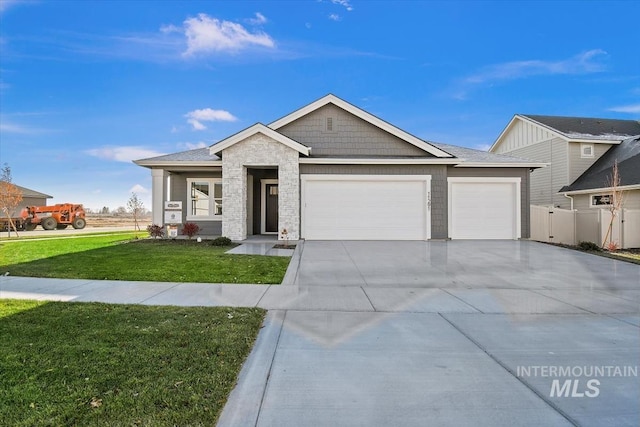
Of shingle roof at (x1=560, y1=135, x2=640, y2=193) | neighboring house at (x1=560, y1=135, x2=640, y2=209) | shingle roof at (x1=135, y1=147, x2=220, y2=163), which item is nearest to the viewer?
shingle roof at (x1=135, y1=147, x2=220, y2=163)

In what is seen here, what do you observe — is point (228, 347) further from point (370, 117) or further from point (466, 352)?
point (370, 117)

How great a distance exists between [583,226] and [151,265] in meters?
16.2

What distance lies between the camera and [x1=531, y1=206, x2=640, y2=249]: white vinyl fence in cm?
1281

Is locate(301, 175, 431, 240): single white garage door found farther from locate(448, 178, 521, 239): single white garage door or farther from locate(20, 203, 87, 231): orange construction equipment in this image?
locate(20, 203, 87, 231): orange construction equipment

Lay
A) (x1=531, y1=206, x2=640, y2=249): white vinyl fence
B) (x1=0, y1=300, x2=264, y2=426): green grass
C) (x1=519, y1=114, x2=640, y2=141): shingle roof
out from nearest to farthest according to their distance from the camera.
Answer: (x1=0, y1=300, x2=264, y2=426): green grass, (x1=531, y1=206, x2=640, y2=249): white vinyl fence, (x1=519, y1=114, x2=640, y2=141): shingle roof

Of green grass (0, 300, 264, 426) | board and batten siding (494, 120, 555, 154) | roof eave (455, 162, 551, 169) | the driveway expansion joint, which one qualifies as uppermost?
board and batten siding (494, 120, 555, 154)

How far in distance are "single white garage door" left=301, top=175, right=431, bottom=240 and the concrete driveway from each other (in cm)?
670

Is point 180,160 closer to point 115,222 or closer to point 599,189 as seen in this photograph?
point 599,189

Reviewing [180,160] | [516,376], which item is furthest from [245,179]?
[516,376]

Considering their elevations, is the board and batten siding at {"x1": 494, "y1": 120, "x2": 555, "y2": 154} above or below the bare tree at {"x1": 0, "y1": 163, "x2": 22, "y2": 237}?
above

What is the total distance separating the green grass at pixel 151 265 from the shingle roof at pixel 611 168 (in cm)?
1632

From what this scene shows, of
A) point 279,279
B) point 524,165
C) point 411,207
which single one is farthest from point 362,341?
point 524,165

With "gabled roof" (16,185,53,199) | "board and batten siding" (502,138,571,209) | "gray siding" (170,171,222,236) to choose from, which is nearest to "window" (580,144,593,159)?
"board and batten siding" (502,138,571,209)

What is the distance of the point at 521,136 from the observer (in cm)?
2256
